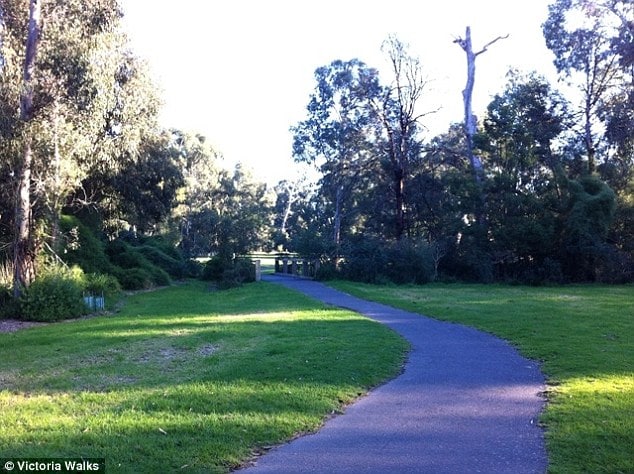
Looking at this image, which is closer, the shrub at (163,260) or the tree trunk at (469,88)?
the shrub at (163,260)

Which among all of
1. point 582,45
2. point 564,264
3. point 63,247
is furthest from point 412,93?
point 63,247

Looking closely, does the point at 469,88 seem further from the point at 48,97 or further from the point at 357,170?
the point at 48,97

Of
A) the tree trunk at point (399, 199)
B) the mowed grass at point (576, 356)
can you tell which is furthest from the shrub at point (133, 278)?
the tree trunk at point (399, 199)

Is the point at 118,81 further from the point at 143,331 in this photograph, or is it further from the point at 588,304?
the point at 588,304

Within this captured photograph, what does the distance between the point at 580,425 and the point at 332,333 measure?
22.8 feet

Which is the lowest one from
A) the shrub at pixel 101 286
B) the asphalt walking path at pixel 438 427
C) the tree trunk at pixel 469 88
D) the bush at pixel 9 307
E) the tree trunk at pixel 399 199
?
the asphalt walking path at pixel 438 427

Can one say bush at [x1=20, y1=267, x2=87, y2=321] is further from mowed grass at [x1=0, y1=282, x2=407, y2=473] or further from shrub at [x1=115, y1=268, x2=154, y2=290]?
shrub at [x1=115, y1=268, x2=154, y2=290]

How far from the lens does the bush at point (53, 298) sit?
17312mm

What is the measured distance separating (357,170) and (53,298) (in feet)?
92.8

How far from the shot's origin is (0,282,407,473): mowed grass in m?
5.46

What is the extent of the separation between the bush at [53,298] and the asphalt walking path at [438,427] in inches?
474

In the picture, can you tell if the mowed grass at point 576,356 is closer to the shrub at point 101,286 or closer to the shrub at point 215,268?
the shrub at point 101,286

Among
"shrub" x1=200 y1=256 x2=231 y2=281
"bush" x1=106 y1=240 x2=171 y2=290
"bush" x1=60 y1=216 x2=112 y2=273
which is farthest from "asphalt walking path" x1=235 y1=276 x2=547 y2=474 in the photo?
"shrub" x1=200 y1=256 x2=231 y2=281

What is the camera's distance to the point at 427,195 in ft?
137
